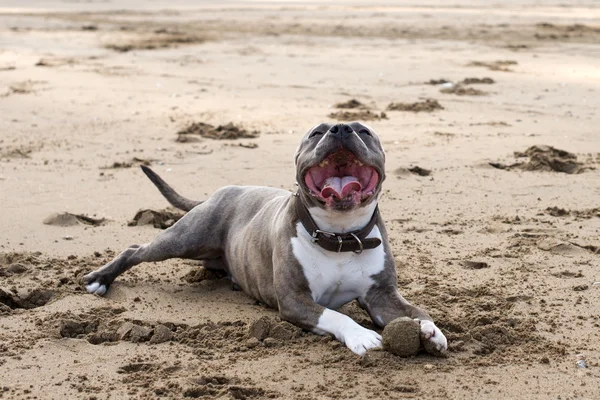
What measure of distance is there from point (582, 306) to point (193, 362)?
7.56ft

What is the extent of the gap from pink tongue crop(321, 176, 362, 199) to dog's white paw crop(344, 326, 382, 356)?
2.34ft

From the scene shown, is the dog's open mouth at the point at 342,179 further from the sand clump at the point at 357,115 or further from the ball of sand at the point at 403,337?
the sand clump at the point at 357,115

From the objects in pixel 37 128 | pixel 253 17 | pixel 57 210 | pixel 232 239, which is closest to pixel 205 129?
pixel 37 128

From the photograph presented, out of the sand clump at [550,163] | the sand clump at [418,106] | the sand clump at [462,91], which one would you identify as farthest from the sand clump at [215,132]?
the sand clump at [462,91]

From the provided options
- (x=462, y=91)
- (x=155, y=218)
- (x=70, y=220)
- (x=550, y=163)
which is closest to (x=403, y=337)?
(x=155, y=218)

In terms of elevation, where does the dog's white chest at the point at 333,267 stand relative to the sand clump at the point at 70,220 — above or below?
above

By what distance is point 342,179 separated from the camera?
216 inches

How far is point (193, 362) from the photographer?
4.91 meters

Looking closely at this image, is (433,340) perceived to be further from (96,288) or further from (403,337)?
(96,288)

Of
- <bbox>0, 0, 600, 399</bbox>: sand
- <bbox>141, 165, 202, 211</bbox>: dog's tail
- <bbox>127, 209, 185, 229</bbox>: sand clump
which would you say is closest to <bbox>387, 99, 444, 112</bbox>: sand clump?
<bbox>0, 0, 600, 399</bbox>: sand

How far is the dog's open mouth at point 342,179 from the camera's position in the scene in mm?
5273

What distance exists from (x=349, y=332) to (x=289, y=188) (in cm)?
375

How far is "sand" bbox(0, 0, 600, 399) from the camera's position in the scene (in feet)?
15.8

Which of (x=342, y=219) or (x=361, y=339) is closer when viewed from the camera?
(x=361, y=339)
